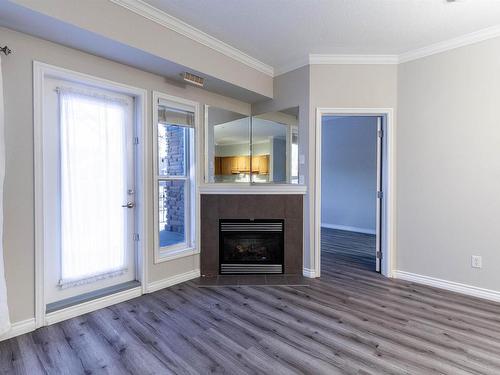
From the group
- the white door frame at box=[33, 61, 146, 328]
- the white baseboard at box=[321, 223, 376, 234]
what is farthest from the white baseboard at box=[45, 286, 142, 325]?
the white baseboard at box=[321, 223, 376, 234]

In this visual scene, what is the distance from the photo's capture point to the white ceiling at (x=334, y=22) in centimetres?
244

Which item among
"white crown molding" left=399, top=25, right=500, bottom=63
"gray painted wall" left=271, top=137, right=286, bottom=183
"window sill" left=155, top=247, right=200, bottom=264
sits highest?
"white crown molding" left=399, top=25, right=500, bottom=63

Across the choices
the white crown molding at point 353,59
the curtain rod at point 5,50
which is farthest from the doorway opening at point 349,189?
the curtain rod at point 5,50

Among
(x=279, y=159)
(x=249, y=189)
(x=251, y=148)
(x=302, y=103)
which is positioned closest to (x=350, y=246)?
(x=279, y=159)

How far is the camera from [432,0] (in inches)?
92.7

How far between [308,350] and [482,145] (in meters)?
2.77

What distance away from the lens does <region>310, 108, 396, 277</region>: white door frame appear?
137 inches

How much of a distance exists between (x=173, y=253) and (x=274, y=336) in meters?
1.68

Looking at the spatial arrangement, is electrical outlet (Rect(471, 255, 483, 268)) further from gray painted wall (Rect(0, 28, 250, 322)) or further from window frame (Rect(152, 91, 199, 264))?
gray painted wall (Rect(0, 28, 250, 322))

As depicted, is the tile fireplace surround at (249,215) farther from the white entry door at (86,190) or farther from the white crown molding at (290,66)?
the white crown molding at (290,66)

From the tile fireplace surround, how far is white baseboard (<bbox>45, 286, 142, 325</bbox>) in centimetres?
96

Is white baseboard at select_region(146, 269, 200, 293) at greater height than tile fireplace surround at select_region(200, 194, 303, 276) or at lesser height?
lesser

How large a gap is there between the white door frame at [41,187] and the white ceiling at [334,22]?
37.8 inches

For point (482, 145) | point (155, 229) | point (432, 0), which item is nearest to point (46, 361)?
point (155, 229)
